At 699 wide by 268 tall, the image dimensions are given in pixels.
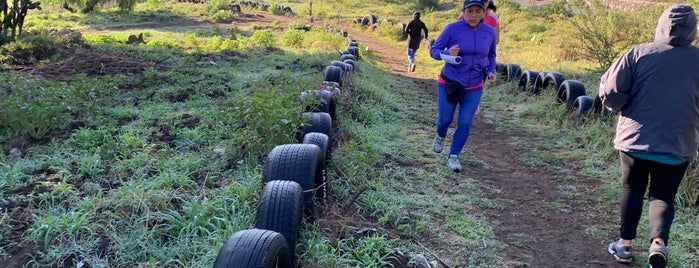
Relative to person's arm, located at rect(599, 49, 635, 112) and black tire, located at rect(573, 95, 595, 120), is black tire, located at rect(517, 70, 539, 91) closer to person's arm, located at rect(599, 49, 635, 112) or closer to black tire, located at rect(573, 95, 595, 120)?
black tire, located at rect(573, 95, 595, 120)

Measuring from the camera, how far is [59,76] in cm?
820

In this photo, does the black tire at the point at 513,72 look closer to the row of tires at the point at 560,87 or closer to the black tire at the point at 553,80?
the row of tires at the point at 560,87

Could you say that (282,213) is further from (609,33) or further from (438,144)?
(609,33)

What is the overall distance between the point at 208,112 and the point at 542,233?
3.76m

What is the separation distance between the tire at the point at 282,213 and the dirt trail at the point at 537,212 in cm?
140

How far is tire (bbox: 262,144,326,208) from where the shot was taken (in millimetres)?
3426

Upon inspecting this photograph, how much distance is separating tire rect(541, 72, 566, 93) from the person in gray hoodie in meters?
5.03

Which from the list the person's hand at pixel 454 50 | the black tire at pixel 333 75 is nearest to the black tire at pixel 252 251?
the person's hand at pixel 454 50

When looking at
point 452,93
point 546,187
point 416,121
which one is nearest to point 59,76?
point 416,121

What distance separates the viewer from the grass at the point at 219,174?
3105 millimetres

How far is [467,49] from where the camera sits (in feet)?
15.8

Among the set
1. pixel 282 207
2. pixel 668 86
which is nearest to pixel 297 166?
pixel 282 207

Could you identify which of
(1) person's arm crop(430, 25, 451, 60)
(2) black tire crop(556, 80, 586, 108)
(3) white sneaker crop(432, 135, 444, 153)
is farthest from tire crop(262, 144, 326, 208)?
(2) black tire crop(556, 80, 586, 108)

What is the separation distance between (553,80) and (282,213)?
6.32 meters
